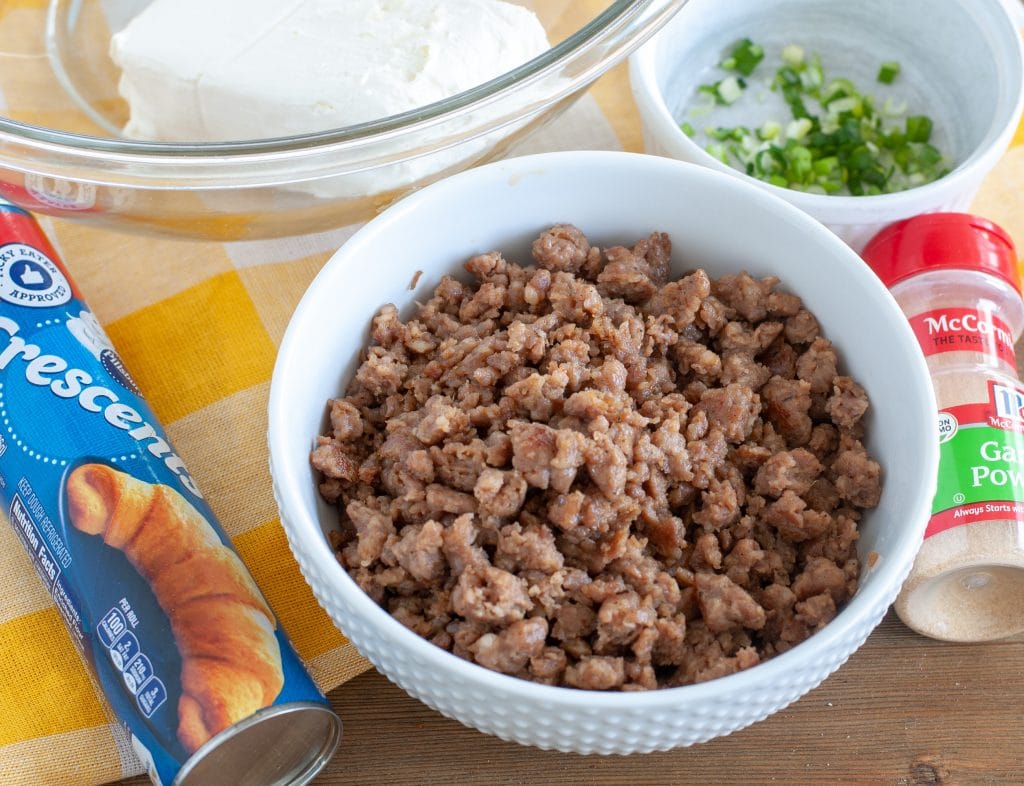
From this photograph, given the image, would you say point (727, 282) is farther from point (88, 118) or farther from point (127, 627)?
point (88, 118)

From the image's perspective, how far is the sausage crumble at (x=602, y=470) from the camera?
3.68 feet

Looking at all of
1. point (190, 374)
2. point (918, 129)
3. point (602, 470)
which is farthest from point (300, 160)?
point (918, 129)

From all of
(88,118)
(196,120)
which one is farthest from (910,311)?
(88,118)

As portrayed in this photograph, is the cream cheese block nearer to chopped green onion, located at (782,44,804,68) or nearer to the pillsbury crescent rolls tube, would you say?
the pillsbury crescent rolls tube

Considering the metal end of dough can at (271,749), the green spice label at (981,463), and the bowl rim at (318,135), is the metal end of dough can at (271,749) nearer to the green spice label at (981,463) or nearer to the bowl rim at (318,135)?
the bowl rim at (318,135)

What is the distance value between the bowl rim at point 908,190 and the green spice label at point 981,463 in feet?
1.03

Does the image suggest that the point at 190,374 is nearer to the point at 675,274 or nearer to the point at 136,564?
the point at 136,564

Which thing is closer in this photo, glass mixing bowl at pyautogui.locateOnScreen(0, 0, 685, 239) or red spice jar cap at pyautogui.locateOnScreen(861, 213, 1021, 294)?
glass mixing bowl at pyautogui.locateOnScreen(0, 0, 685, 239)

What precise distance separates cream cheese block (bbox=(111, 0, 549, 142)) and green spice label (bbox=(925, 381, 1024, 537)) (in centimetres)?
82

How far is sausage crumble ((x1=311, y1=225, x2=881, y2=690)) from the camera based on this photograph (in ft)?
3.68

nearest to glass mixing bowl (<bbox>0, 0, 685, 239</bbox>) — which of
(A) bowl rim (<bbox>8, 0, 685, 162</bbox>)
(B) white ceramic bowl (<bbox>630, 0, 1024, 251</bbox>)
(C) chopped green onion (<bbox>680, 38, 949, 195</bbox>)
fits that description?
(A) bowl rim (<bbox>8, 0, 685, 162</bbox>)

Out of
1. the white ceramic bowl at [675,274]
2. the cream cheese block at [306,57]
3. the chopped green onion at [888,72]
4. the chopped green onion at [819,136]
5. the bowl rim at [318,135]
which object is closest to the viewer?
the white ceramic bowl at [675,274]

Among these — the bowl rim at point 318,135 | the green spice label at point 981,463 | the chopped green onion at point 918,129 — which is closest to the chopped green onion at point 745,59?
the chopped green onion at point 918,129

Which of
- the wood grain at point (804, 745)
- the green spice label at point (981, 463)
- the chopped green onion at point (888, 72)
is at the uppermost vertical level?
the chopped green onion at point (888, 72)
